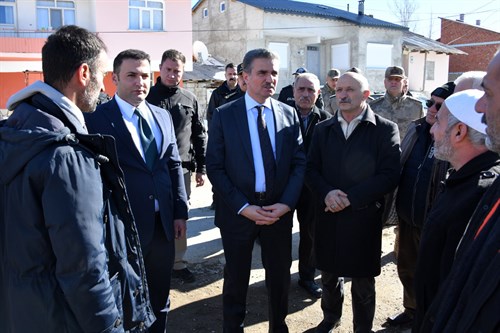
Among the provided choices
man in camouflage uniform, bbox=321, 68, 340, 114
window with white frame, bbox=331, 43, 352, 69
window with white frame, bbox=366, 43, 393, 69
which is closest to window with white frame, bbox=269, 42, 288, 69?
window with white frame, bbox=331, 43, 352, 69

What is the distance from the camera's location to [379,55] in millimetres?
29219

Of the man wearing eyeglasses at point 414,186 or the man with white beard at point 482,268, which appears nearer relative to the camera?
the man with white beard at point 482,268

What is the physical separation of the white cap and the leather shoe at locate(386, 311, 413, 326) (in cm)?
223

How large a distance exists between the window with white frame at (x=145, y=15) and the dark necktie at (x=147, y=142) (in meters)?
18.5

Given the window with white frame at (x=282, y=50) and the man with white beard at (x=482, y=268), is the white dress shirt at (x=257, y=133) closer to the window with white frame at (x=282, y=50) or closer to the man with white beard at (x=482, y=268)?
the man with white beard at (x=482, y=268)

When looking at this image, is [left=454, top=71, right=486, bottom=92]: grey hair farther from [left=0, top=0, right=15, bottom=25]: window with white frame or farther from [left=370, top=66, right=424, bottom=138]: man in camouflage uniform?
[left=0, top=0, right=15, bottom=25]: window with white frame

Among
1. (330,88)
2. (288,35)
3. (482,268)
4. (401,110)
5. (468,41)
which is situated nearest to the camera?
(482,268)

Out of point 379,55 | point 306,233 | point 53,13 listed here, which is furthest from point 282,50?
point 306,233

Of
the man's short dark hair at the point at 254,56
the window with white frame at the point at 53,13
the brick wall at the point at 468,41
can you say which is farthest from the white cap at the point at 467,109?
the brick wall at the point at 468,41

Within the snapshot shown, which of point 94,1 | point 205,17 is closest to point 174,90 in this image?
point 94,1

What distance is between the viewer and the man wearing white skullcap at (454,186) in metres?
2.18

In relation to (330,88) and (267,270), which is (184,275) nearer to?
(267,270)

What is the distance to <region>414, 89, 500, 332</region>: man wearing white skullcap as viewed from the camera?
2178 mm

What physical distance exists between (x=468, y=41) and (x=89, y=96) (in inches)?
1533
